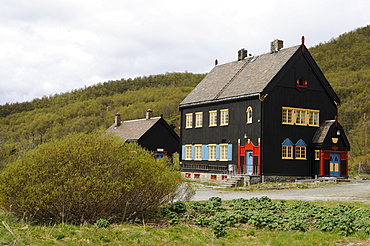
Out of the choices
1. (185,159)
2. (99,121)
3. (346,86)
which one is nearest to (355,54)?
(346,86)

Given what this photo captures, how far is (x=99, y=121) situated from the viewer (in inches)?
4065

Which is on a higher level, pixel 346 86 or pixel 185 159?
pixel 346 86

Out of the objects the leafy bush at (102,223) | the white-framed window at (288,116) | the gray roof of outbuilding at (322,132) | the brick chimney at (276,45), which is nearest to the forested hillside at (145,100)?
the gray roof of outbuilding at (322,132)

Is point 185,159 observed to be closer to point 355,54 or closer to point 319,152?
point 319,152

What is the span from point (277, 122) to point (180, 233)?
68.3 feet

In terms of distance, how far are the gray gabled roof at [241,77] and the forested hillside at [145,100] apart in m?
21.4

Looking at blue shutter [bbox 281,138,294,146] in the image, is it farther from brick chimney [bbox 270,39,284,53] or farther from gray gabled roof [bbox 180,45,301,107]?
brick chimney [bbox 270,39,284,53]

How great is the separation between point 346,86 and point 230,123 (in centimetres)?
5441

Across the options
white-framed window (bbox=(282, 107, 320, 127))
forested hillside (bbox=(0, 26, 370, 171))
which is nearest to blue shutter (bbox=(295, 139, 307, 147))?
white-framed window (bbox=(282, 107, 320, 127))

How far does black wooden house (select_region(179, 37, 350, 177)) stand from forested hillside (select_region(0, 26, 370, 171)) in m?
20.0

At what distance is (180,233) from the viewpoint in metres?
11.5

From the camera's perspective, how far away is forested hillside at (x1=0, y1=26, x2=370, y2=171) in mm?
75194

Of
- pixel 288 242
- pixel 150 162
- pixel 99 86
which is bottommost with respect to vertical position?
pixel 288 242

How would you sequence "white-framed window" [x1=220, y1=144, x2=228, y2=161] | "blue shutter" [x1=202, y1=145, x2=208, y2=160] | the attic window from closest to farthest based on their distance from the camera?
1. the attic window
2. "white-framed window" [x1=220, y1=144, x2=228, y2=161]
3. "blue shutter" [x1=202, y1=145, x2=208, y2=160]
